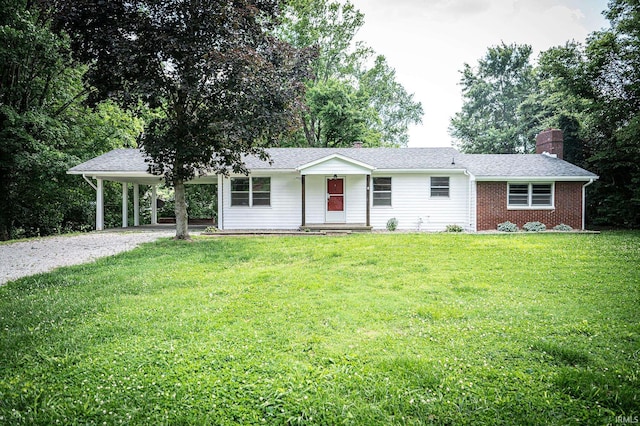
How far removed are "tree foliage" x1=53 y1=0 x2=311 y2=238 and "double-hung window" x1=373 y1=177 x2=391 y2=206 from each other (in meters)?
6.88

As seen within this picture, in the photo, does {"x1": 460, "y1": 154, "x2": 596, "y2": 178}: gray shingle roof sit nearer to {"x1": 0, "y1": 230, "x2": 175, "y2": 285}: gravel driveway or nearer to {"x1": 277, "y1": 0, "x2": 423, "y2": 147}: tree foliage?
{"x1": 277, "y1": 0, "x2": 423, "y2": 147}: tree foliage

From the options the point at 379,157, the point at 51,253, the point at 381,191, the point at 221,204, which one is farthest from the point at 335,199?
the point at 51,253

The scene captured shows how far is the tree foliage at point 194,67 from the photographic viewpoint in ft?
33.7

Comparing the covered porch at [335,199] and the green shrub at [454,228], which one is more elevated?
the covered porch at [335,199]

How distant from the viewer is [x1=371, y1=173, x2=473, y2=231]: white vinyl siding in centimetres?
1719

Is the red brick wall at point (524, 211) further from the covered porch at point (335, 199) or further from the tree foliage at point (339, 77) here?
the tree foliage at point (339, 77)

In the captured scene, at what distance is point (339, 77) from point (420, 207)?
20628 mm

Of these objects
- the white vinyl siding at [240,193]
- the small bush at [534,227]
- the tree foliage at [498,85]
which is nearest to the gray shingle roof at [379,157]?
the white vinyl siding at [240,193]

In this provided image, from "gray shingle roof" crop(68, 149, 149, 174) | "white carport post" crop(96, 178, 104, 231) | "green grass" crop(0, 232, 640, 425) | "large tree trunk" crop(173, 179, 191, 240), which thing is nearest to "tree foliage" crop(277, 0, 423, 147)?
"gray shingle roof" crop(68, 149, 149, 174)

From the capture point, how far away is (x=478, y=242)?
10992 millimetres

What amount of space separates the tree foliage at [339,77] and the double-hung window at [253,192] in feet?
28.4

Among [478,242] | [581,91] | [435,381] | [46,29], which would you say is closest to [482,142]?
[581,91]

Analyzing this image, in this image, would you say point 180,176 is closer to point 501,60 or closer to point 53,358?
point 53,358

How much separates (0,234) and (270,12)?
605 inches
